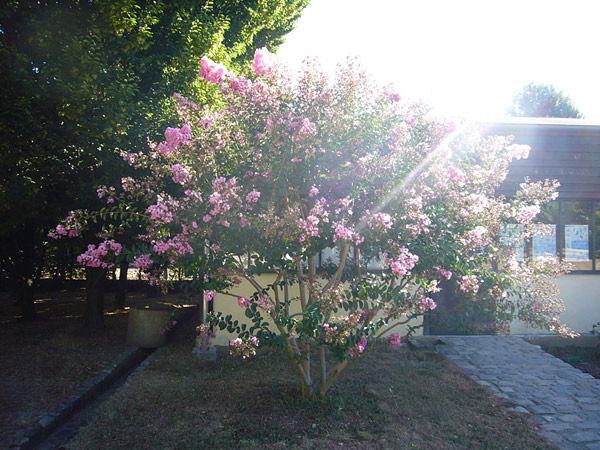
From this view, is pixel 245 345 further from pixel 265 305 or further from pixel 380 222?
pixel 380 222

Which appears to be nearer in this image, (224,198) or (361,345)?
(224,198)

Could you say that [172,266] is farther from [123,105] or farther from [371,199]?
[123,105]

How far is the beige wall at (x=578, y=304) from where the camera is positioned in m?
8.44

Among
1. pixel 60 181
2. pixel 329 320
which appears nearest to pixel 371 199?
pixel 329 320

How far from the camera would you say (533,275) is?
4547 mm

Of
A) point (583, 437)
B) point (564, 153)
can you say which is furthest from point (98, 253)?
point (564, 153)

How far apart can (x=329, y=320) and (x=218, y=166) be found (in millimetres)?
1778

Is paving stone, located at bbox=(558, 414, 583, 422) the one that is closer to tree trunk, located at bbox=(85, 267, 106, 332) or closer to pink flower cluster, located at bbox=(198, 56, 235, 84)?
pink flower cluster, located at bbox=(198, 56, 235, 84)

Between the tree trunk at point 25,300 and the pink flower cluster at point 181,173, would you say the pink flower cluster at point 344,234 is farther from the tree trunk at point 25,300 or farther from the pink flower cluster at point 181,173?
the tree trunk at point 25,300

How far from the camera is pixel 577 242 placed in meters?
8.73

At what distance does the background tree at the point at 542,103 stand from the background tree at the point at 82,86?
24.4m

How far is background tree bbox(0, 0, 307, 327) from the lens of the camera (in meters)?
5.80

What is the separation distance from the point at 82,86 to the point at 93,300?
4955 millimetres

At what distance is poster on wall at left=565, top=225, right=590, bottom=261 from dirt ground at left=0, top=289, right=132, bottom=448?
811 cm
